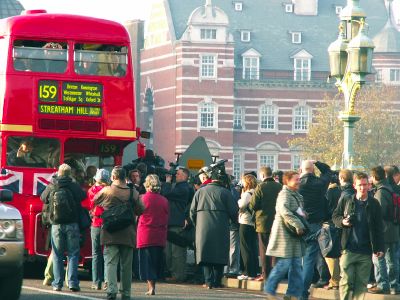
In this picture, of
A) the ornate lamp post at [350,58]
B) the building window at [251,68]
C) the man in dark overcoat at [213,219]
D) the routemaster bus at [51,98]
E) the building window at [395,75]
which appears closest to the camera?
the man in dark overcoat at [213,219]

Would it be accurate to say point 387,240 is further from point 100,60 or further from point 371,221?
point 100,60

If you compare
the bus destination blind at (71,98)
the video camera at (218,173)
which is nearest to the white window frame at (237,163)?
the bus destination blind at (71,98)

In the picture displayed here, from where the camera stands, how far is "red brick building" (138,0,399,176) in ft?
353

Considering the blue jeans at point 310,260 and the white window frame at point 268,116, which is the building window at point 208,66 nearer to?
the white window frame at point 268,116

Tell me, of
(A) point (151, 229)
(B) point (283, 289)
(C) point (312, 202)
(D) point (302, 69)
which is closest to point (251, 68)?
(D) point (302, 69)

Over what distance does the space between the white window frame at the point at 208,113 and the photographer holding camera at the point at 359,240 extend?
295ft

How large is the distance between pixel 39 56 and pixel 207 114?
281ft

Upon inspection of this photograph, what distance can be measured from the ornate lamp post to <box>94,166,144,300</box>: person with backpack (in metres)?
12.0

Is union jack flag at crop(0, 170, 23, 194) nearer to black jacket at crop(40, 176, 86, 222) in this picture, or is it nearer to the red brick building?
black jacket at crop(40, 176, 86, 222)

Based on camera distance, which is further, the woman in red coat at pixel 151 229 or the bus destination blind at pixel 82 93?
the bus destination blind at pixel 82 93

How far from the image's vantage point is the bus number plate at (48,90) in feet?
74.1

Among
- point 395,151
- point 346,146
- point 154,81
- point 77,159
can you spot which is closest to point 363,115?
point 395,151

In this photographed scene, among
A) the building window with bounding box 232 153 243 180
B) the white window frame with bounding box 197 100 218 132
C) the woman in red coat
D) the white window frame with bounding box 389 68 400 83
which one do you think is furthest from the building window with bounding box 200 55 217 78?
the woman in red coat

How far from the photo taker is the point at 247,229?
22.7m
